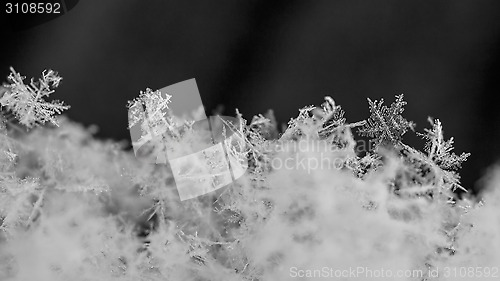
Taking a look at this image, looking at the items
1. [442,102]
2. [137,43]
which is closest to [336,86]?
[442,102]

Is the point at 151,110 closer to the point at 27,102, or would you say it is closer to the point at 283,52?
the point at 27,102

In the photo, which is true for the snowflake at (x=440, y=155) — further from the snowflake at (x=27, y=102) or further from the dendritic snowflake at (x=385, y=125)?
the snowflake at (x=27, y=102)
